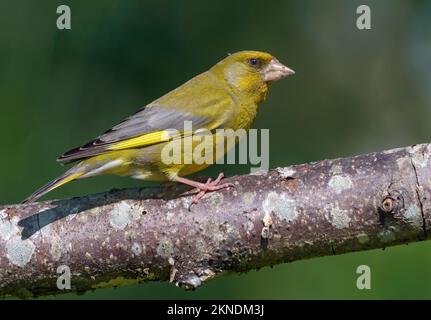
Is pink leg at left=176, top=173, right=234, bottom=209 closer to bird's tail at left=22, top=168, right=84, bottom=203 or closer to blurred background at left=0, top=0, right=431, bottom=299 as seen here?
bird's tail at left=22, top=168, right=84, bottom=203

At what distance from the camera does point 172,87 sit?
692cm

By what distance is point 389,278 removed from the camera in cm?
540

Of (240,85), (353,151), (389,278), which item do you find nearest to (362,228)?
(389,278)

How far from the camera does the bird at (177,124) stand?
5098 millimetres

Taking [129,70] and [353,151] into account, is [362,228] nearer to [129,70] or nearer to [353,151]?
[129,70]

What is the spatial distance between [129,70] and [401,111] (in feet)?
12.3

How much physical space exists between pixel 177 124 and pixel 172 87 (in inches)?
63.4

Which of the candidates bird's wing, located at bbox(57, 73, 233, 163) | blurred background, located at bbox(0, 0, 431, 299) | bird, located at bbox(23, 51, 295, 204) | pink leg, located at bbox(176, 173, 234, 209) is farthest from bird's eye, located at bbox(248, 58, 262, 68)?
pink leg, located at bbox(176, 173, 234, 209)

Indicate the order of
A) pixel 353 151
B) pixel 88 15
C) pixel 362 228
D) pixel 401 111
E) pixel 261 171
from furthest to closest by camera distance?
pixel 401 111 < pixel 353 151 < pixel 88 15 < pixel 261 171 < pixel 362 228

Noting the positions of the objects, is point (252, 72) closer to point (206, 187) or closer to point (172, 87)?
point (172, 87)

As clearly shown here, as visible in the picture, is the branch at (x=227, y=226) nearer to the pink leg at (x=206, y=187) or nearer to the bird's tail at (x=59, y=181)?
the pink leg at (x=206, y=187)

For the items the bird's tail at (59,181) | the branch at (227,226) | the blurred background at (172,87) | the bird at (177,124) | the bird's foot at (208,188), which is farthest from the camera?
the blurred background at (172,87)

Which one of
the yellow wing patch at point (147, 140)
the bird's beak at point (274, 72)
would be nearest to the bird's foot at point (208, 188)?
the yellow wing patch at point (147, 140)

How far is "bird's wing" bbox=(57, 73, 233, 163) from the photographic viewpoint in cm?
512
